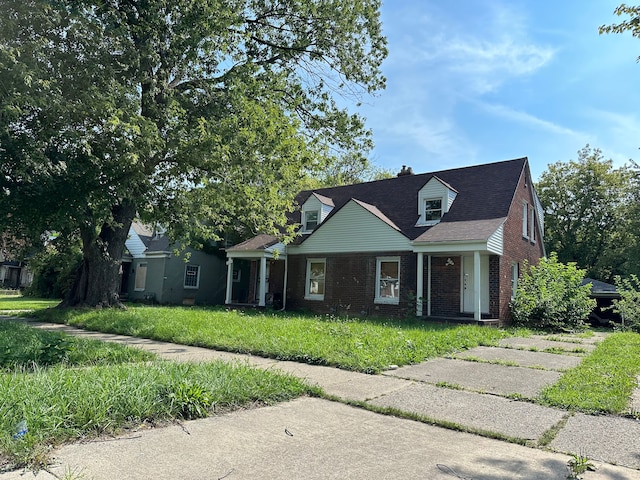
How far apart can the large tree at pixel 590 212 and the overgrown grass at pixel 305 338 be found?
25.7 meters

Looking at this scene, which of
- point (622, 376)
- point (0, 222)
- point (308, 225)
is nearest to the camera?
point (622, 376)

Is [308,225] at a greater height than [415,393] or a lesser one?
greater

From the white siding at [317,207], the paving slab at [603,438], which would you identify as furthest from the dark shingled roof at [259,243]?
the paving slab at [603,438]

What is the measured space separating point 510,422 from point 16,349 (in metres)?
6.71

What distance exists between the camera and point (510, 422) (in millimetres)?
4465

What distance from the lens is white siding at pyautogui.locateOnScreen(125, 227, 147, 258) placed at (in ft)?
85.2

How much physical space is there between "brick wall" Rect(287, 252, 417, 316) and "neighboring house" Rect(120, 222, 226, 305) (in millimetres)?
8200

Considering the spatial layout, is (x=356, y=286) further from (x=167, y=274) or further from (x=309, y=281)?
(x=167, y=274)

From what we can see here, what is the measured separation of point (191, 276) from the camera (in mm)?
25031

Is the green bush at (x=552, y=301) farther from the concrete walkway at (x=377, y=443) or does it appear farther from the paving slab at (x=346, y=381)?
the paving slab at (x=346, y=381)

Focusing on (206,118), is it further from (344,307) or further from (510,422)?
(510,422)

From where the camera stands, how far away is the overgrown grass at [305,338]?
24.4 feet

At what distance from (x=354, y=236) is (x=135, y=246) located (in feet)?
50.0

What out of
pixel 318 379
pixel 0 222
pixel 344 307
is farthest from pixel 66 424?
pixel 344 307
